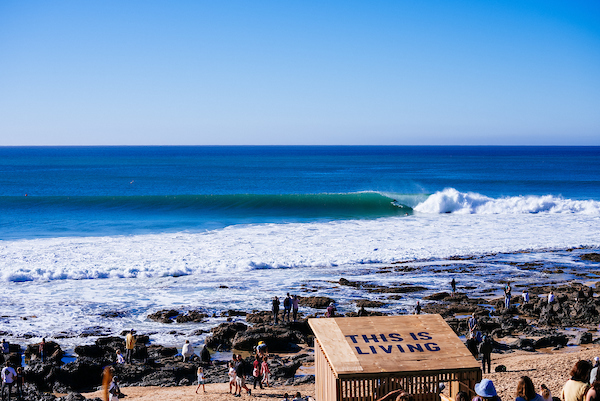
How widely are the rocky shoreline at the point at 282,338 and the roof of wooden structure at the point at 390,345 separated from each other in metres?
4.40

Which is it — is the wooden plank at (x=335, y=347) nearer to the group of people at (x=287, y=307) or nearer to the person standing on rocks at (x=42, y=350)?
the group of people at (x=287, y=307)

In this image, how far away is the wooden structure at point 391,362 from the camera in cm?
633

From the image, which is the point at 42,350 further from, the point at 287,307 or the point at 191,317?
the point at 287,307

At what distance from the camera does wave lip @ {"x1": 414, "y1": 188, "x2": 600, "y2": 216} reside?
41.2m

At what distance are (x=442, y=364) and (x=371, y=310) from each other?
996cm

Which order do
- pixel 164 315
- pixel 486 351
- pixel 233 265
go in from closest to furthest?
1. pixel 486 351
2. pixel 164 315
3. pixel 233 265

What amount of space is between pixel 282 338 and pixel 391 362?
7.59 metres

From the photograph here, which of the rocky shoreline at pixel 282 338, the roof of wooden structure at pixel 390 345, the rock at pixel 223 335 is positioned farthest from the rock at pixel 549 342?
the rock at pixel 223 335

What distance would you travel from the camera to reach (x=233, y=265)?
22547mm

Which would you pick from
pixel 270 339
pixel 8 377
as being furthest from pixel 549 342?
pixel 8 377

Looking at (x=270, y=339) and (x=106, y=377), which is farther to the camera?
(x=270, y=339)

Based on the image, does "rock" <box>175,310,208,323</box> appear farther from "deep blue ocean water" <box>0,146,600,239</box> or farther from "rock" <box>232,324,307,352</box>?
"deep blue ocean water" <box>0,146,600,239</box>

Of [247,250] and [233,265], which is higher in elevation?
[247,250]

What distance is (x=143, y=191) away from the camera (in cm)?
5328
